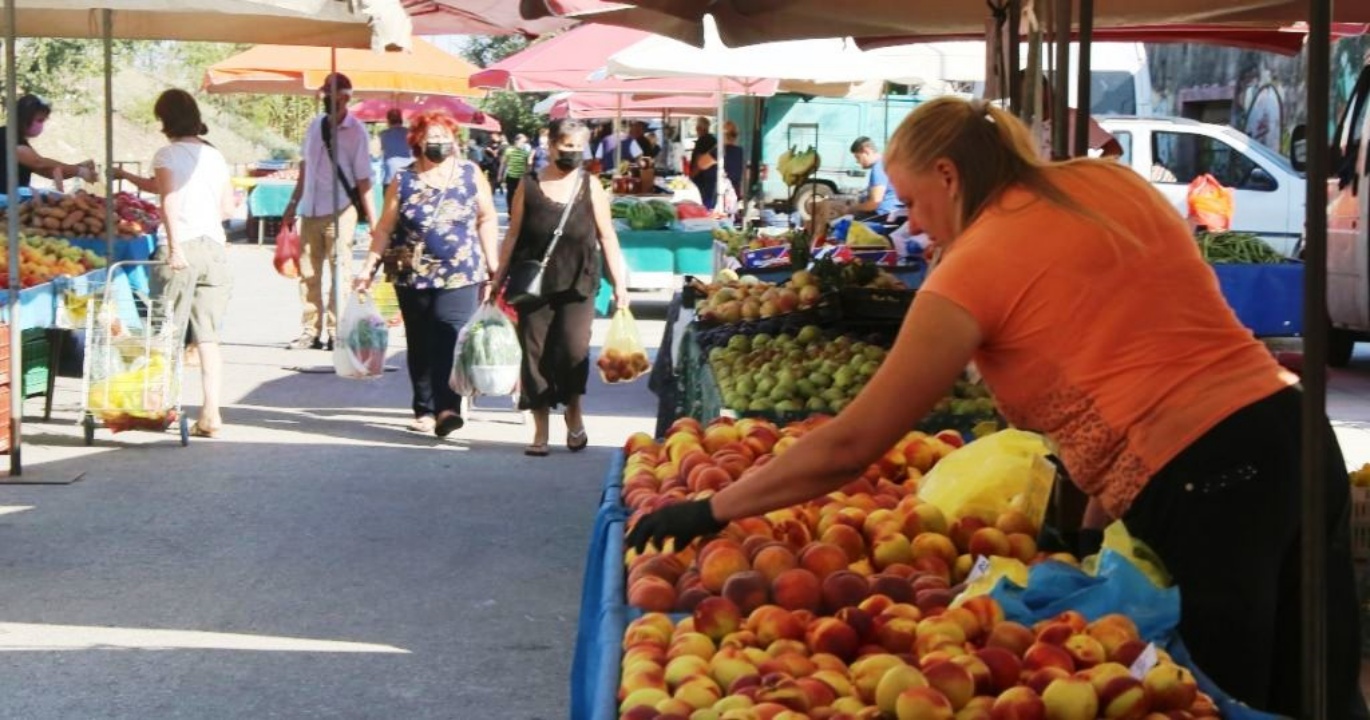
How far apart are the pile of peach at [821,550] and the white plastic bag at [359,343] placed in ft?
23.0

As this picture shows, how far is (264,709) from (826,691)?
3370 mm

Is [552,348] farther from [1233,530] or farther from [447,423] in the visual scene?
[1233,530]

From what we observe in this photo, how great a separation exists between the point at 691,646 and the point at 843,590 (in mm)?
421

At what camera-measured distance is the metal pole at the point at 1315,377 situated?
2971mm

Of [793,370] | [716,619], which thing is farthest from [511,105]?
[716,619]

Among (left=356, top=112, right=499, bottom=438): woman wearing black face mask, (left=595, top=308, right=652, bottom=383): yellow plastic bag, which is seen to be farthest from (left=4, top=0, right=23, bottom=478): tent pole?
(left=595, top=308, right=652, bottom=383): yellow plastic bag

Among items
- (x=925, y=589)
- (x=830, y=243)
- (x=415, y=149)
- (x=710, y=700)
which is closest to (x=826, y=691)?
(x=710, y=700)

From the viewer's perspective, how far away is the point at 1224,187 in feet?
62.6

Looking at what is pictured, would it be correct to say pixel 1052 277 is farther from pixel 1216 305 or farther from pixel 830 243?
pixel 830 243

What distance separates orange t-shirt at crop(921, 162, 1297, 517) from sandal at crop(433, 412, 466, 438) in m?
7.58

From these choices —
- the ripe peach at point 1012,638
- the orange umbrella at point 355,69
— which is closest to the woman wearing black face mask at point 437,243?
the ripe peach at point 1012,638

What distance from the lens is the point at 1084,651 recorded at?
298 cm

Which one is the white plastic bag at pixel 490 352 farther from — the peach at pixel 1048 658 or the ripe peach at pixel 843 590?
the peach at pixel 1048 658

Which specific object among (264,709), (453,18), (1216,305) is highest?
(453,18)
